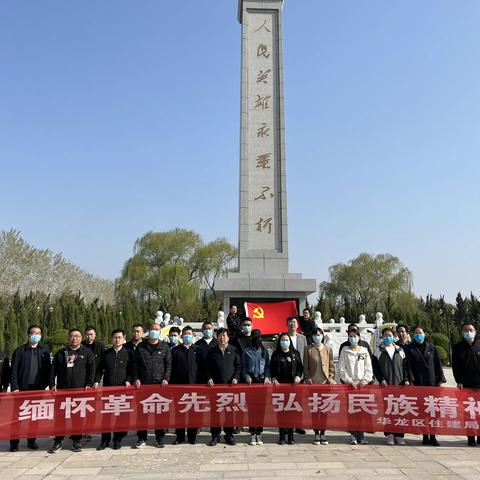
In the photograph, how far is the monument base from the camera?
9.97 meters

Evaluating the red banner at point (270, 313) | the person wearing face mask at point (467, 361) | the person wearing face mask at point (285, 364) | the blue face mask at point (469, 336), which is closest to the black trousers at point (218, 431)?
the person wearing face mask at point (285, 364)

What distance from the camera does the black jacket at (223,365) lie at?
16.4 ft

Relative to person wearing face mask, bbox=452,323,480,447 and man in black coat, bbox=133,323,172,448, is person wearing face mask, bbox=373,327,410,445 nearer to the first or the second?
person wearing face mask, bbox=452,323,480,447

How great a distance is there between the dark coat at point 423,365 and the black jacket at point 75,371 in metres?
3.37

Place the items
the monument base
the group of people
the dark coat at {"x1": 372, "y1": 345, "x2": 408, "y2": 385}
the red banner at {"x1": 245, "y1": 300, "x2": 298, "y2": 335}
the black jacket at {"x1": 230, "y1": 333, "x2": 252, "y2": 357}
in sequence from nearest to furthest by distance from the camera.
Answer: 1. the group of people
2. the dark coat at {"x1": 372, "y1": 345, "x2": 408, "y2": 385}
3. the black jacket at {"x1": 230, "y1": 333, "x2": 252, "y2": 357}
4. the red banner at {"x1": 245, "y1": 300, "x2": 298, "y2": 335}
5. the monument base

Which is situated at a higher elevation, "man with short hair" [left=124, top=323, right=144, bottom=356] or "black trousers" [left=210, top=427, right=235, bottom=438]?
"man with short hair" [left=124, top=323, right=144, bottom=356]

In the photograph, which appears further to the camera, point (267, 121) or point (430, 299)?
point (430, 299)

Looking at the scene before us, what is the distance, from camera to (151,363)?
493 centimetres

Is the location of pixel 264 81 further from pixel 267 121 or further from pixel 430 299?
pixel 430 299

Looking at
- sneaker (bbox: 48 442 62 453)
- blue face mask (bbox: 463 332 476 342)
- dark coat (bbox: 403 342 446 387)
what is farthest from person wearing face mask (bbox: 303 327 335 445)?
sneaker (bbox: 48 442 62 453)

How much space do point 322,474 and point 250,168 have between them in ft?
26.9

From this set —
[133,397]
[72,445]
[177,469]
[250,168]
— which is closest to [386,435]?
[177,469]

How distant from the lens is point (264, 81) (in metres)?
11.6

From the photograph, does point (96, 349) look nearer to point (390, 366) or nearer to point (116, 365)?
point (116, 365)
